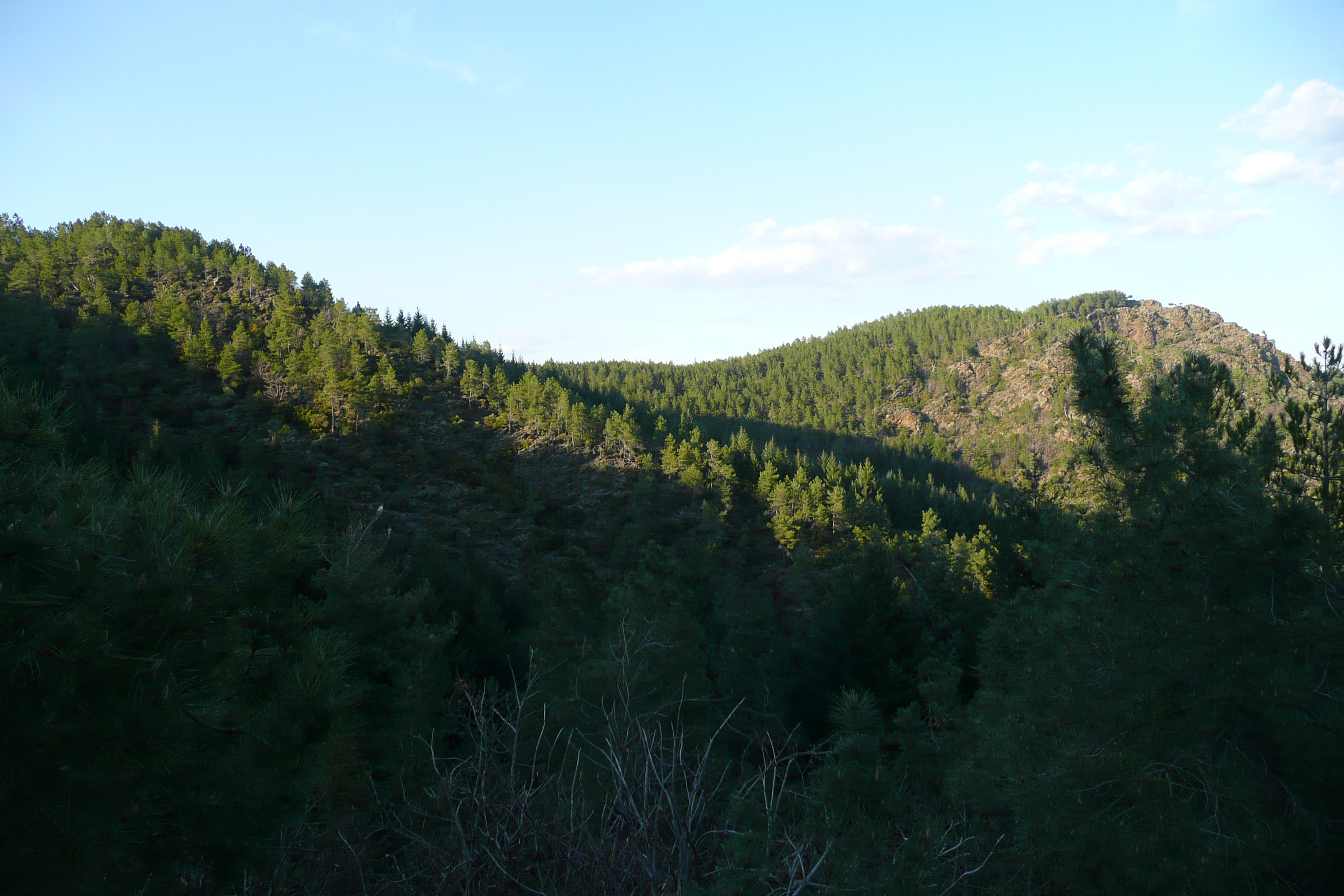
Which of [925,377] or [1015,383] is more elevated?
[925,377]

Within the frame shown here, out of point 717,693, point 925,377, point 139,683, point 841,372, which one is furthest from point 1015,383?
point 139,683

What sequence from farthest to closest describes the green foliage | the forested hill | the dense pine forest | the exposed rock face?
the forested hill < the exposed rock face < the dense pine forest < the green foliage

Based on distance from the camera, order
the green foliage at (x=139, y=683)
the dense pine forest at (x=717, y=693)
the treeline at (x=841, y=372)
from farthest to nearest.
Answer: the treeline at (x=841, y=372) < the dense pine forest at (x=717, y=693) < the green foliage at (x=139, y=683)

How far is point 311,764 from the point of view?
4434mm

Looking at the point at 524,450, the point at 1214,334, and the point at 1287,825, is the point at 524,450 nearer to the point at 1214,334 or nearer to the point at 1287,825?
the point at 1287,825

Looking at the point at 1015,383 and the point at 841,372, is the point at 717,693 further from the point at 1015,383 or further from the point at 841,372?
the point at 841,372

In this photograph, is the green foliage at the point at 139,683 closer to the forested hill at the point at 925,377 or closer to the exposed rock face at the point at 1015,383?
the forested hill at the point at 925,377

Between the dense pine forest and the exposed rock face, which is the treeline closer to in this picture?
the exposed rock face

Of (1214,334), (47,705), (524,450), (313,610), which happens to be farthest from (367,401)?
(1214,334)

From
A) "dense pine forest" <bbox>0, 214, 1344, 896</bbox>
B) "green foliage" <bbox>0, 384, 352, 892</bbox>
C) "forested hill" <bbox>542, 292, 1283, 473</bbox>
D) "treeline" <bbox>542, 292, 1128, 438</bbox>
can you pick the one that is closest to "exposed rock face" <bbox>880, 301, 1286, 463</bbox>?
"forested hill" <bbox>542, 292, 1283, 473</bbox>

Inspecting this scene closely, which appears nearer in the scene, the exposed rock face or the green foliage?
the green foliage

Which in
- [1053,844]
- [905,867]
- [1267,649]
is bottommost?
[1053,844]

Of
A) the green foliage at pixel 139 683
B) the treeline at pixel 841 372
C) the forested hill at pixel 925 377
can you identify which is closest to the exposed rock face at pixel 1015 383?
the forested hill at pixel 925 377

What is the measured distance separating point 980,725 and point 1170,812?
5.96 meters
